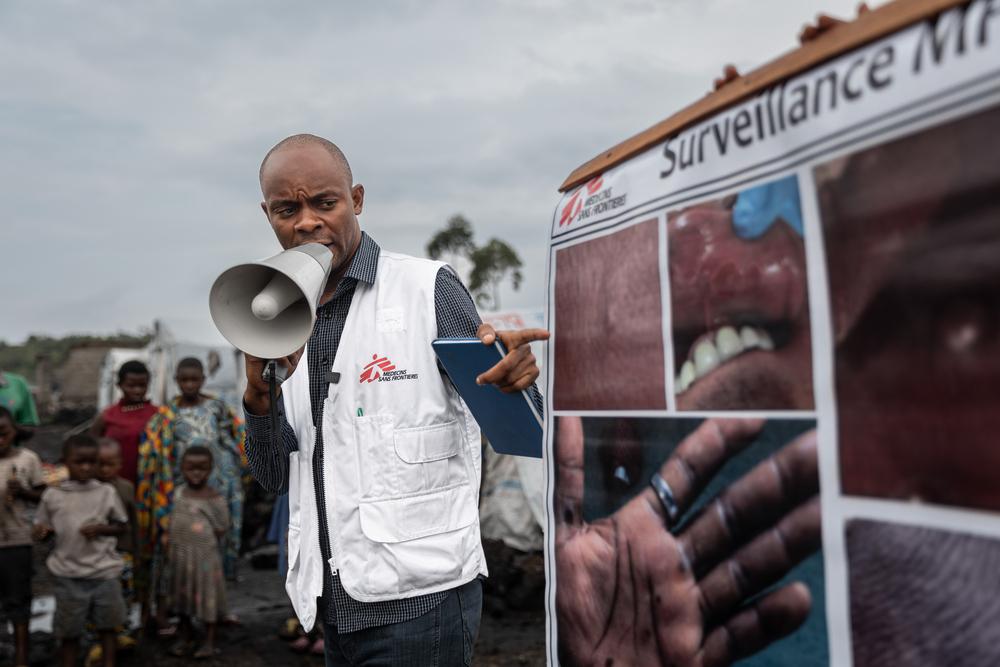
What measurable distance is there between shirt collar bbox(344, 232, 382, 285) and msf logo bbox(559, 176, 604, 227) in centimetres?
57

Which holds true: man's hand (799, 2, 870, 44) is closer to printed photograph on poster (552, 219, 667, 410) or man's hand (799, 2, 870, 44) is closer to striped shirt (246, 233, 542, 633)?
printed photograph on poster (552, 219, 667, 410)

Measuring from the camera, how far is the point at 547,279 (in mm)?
1639

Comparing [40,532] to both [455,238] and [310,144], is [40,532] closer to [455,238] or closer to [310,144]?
[310,144]

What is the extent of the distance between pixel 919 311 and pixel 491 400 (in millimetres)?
1011

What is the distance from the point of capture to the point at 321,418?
194 cm

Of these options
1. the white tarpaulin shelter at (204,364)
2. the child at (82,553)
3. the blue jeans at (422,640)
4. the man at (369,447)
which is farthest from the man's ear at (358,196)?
the white tarpaulin shelter at (204,364)

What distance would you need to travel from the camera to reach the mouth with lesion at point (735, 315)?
1044 millimetres

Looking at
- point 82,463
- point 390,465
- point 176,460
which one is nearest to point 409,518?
point 390,465

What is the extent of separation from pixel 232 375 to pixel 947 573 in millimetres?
10222

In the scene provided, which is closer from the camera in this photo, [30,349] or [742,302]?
[742,302]

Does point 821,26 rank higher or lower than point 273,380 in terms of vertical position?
higher

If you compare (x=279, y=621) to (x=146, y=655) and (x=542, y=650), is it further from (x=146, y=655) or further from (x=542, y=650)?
(x=542, y=650)

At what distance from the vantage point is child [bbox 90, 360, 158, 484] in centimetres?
558

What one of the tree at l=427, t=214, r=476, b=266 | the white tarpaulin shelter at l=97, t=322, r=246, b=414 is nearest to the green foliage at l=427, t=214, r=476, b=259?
the tree at l=427, t=214, r=476, b=266
